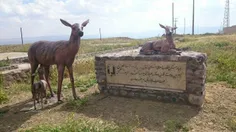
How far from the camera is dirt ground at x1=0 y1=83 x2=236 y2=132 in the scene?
15.7ft

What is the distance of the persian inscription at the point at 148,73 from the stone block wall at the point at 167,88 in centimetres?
6

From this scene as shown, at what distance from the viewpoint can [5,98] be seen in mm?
6980

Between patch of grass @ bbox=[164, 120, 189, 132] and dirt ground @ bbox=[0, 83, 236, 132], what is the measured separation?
0.33 ft

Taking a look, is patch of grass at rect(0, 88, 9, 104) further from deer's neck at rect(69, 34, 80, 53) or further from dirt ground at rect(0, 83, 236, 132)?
deer's neck at rect(69, 34, 80, 53)

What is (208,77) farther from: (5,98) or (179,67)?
(5,98)

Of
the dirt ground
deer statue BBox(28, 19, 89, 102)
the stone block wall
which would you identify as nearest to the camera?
the dirt ground

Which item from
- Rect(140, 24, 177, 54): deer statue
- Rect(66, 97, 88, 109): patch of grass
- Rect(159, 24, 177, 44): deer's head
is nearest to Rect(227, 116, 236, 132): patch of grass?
Rect(140, 24, 177, 54): deer statue

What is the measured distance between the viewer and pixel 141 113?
5363 mm

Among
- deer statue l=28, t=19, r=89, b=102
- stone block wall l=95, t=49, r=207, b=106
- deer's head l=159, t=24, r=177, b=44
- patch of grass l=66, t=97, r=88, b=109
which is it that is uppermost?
deer's head l=159, t=24, r=177, b=44

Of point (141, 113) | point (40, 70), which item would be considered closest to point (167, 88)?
point (141, 113)

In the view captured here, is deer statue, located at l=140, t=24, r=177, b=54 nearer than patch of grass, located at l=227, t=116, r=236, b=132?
No

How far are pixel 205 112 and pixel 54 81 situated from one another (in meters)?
5.54

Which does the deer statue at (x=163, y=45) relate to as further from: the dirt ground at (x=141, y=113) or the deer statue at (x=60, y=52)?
the deer statue at (x=60, y=52)

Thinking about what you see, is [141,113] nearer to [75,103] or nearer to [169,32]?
[75,103]
